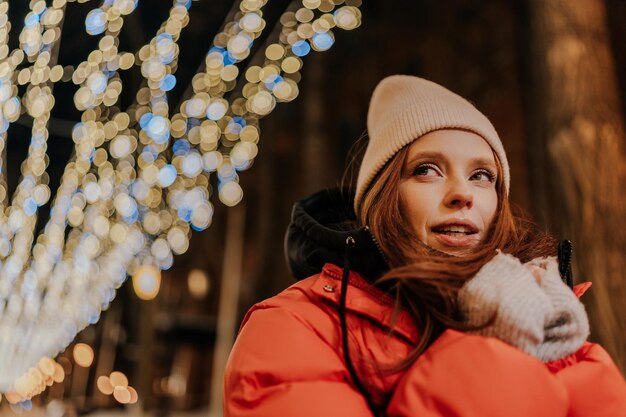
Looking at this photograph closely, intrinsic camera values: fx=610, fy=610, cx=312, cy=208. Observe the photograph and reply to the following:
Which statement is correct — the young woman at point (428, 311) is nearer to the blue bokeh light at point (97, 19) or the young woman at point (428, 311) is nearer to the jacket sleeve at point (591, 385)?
the jacket sleeve at point (591, 385)

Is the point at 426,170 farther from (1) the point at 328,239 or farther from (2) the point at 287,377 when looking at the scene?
(2) the point at 287,377

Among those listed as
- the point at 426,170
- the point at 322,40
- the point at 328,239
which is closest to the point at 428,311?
the point at 328,239

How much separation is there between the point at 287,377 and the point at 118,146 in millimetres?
7361

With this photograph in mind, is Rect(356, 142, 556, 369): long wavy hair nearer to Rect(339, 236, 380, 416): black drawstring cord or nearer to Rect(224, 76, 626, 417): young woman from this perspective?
Rect(224, 76, 626, 417): young woman

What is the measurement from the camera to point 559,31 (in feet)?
11.3

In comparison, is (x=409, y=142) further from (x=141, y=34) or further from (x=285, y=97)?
(x=141, y=34)

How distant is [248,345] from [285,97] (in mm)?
6376

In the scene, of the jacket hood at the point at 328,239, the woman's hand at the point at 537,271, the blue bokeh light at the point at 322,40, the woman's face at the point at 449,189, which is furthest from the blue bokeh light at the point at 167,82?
the woman's hand at the point at 537,271

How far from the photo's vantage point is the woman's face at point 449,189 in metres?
1.91

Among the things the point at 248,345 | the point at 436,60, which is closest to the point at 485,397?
the point at 248,345

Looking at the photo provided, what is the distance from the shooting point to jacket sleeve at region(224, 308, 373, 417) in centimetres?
141

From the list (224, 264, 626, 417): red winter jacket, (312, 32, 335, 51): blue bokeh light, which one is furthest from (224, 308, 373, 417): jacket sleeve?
(312, 32, 335, 51): blue bokeh light

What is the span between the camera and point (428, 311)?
5.38 feet

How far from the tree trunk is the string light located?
2.50 meters
